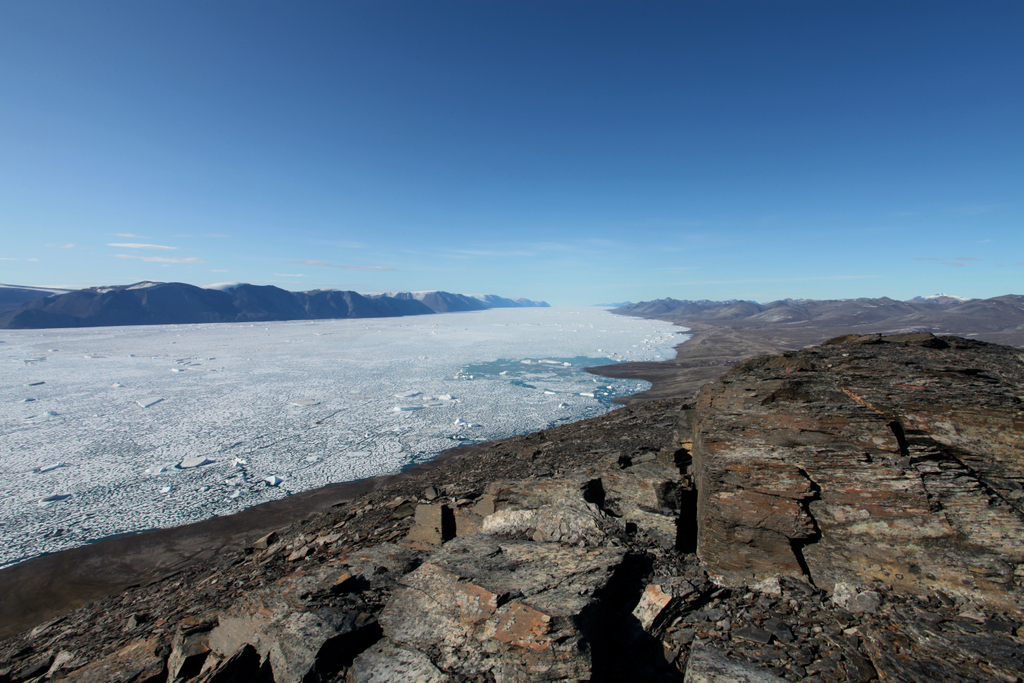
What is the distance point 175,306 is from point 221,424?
92.6 metres

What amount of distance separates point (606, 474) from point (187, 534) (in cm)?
776

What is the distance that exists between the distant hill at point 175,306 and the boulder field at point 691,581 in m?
91.0

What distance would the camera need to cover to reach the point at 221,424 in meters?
13.7

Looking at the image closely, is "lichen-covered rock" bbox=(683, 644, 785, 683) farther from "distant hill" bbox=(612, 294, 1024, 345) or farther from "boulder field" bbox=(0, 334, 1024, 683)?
"distant hill" bbox=(612, 294, 1024, 345)

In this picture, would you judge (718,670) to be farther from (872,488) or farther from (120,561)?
(120,561)

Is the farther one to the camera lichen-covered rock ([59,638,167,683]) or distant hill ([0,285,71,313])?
distant hill ([0,285,71,313])

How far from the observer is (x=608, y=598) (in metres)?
3.29

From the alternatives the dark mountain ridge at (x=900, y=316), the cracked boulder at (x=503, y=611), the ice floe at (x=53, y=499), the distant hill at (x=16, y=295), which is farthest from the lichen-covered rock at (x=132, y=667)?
the distant hill at (x=16, y=295)

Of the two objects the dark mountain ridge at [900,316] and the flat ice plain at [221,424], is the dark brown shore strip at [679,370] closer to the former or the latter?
the flat ice plain at [221,424]

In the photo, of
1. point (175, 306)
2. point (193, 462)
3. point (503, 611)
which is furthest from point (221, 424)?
point (175, 306)

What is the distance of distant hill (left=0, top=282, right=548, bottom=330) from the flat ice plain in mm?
55578

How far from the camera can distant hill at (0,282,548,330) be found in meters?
68.8

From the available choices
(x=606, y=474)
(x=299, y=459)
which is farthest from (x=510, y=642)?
(x=299, y=459)

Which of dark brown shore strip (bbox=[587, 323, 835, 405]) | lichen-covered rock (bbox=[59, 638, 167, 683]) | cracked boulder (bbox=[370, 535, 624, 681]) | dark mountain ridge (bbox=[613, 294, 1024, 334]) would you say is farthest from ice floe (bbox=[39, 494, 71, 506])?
dark mountain ridge (bbox=[613, 294, 1024, 334])
